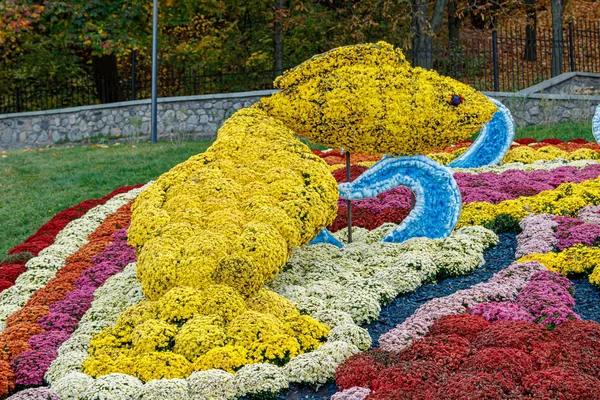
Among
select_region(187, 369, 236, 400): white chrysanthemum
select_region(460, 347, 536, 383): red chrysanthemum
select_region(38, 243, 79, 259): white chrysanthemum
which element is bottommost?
select_region(187, 369, 236, 400): white chrysanthemum

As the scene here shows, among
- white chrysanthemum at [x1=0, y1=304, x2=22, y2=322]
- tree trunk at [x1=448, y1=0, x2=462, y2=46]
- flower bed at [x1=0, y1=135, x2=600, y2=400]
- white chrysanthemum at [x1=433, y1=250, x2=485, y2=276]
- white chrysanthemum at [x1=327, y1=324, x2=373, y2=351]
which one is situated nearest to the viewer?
flower bed at [x1=0, y1=135, x2=600, y2=400]

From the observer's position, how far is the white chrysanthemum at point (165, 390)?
530 cm

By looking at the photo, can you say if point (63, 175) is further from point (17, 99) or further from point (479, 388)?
point (479, 388)

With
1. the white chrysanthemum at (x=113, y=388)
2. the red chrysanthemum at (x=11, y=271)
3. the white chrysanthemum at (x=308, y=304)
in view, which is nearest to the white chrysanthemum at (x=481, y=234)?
the white chrysanthemum at (x=308, y=304)

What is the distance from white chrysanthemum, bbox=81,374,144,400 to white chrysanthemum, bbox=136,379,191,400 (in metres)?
0.05

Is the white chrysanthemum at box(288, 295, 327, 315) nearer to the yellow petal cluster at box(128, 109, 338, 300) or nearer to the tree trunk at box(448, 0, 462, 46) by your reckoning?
the yellow petal cluster at box(128, 109, 338, 300)

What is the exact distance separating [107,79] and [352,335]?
57.4ft

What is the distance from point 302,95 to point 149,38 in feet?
51.9

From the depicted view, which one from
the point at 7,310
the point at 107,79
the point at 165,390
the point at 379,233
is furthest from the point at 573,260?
the point at 107,79

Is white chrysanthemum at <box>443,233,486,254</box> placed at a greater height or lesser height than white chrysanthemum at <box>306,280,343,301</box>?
greater

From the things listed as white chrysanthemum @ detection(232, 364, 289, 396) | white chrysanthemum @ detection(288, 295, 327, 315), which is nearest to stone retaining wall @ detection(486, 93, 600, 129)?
white chrysanthemum @ detection(288, 295, 327, 315)

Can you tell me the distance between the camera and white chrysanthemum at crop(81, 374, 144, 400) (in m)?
5.32

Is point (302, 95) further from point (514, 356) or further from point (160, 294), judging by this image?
point (514, 356)

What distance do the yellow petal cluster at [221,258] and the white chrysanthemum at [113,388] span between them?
15cm
